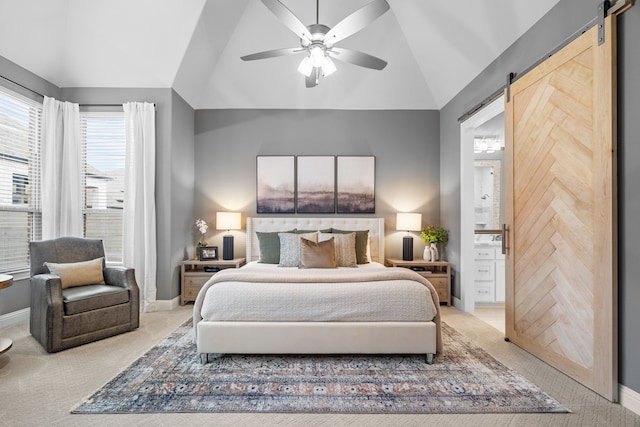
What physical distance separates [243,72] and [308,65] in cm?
208

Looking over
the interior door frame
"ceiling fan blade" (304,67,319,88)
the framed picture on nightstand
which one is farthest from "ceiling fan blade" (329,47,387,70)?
the framed picture on nightstand

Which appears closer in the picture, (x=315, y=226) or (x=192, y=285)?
(x=192, y=285)

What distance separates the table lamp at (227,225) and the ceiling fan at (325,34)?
2.42m

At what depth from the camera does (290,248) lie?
4.50m

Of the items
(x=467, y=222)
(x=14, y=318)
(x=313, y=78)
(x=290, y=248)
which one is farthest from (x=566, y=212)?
(x=14, y=318)

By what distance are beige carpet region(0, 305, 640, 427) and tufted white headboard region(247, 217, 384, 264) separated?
1999mm

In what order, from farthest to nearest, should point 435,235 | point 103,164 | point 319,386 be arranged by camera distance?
point 435,235 < point 103,164 < point 319,386

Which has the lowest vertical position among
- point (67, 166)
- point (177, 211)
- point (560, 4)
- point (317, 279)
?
point (317, 279)

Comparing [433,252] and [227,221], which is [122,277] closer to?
[227,221]

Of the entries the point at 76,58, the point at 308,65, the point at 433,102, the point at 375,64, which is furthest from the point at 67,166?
the point at 433,102

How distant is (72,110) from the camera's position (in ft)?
15.1

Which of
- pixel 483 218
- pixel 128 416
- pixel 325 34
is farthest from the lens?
pixel 483 218

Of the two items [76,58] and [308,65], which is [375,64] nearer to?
[308,65]

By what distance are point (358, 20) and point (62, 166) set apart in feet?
13.7
